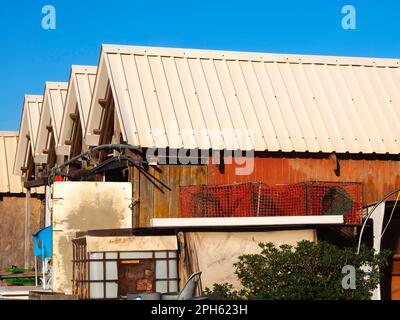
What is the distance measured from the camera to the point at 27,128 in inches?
1537

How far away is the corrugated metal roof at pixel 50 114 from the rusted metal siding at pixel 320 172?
33.3 ft

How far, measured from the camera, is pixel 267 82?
2702cm

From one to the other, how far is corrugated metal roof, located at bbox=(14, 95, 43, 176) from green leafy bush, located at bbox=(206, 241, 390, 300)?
Result: 1868 cm

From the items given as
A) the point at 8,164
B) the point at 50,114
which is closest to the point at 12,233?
the point at 8,164

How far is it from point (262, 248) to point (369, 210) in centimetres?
323

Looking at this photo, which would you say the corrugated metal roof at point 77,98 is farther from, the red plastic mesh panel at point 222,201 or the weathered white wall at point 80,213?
the red plastic mesh panel at point 222,201

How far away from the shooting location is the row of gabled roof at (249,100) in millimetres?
24938

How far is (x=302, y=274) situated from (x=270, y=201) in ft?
11.8

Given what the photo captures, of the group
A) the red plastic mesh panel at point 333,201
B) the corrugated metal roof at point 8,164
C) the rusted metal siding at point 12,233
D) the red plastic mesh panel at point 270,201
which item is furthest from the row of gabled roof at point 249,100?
the corrugated metal roof at point 8,164

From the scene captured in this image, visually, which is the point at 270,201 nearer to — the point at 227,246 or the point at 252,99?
the point at 227,246

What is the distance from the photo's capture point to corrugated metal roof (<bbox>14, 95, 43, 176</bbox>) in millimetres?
37969
